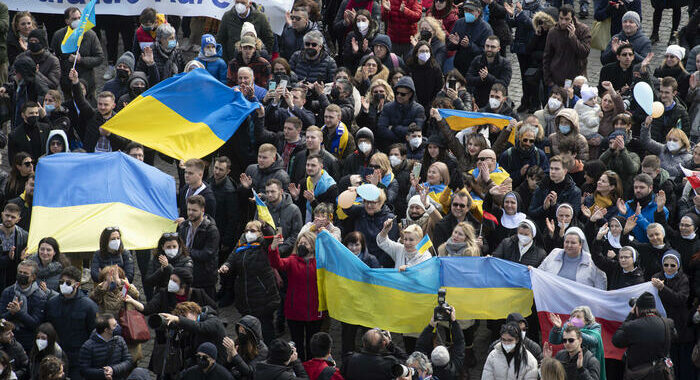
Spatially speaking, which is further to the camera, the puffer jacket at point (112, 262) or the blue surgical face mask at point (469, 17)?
the blue surgical face mask at point (469, 17)

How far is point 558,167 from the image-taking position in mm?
17188

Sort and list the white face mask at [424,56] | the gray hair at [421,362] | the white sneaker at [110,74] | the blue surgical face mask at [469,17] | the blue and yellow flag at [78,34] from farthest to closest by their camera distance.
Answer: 1. the white sneaker at [110,74]
2. the blue surgical face mask at [469,17]
3. the white face mask at [424,56]
4. the blue and yellow flag at [78,34]
5. the gray hair at [421,362]

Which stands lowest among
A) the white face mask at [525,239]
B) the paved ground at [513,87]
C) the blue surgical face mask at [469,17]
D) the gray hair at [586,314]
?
the paved ground at [513,87]

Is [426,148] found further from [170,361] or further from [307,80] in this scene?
[170,361]

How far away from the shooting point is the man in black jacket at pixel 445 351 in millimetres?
14500

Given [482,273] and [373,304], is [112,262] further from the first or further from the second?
[482,273]

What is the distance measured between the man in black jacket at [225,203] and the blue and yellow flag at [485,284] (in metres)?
3.19

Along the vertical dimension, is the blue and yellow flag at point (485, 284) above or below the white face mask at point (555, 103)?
below

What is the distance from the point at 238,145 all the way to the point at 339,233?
10.4ft

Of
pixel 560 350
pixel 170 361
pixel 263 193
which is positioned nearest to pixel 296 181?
pixel 263 193

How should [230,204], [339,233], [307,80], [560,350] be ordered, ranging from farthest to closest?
[307,80] < [230,204] < [339,233] < [560,350]

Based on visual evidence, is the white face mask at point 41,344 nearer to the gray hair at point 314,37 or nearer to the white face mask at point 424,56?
the gray hair at point 314,37

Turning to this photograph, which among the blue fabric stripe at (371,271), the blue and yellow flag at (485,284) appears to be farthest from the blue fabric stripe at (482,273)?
the blue fabric stripe at (371,271)

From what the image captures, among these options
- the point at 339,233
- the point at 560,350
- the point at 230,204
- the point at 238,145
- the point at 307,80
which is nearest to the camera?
the point at 560,350
